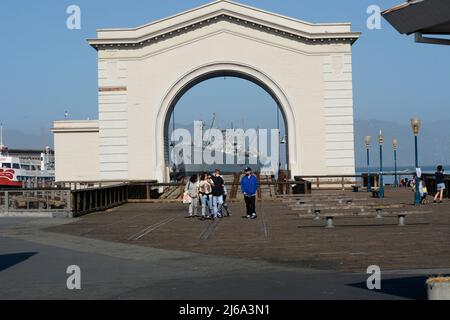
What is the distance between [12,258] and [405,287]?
867cm

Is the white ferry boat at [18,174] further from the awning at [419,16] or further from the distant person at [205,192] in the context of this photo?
the awning at [419,16]

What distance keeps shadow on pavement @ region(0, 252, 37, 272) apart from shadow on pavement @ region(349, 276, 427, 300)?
700cm

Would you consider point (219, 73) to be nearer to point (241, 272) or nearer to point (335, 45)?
point (335, 45)

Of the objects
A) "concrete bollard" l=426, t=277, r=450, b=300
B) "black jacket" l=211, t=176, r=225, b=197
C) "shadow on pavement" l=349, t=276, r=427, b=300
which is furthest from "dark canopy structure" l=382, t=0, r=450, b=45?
"black jacket" l=211, t=176, r=225, b=197

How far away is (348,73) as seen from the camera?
53125 millimetres

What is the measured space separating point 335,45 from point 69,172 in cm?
2005

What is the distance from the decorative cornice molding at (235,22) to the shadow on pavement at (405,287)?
4071 cm

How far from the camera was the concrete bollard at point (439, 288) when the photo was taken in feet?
31.9

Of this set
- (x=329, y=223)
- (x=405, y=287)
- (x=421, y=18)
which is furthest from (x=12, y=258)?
(x=421, y=18)

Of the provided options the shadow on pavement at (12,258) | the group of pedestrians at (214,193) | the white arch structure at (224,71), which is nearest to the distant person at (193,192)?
the group of pedestrians at (214,193)

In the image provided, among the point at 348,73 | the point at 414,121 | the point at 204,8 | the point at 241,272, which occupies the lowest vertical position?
the point at 241,272

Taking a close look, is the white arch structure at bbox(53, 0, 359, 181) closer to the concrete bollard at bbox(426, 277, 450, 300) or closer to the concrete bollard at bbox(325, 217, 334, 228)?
the concrete bollard at bbox(325, 217, 334, 228)

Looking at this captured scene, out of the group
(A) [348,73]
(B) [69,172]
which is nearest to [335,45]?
(A) [348,73]

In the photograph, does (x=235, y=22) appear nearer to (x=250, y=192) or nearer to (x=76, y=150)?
(x=76, y=150)
